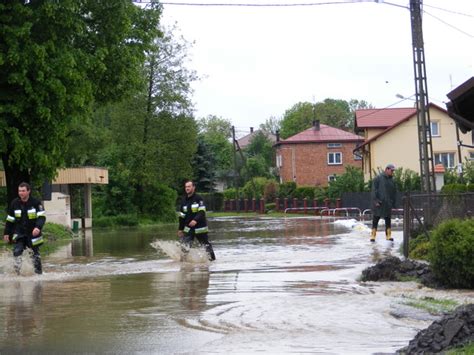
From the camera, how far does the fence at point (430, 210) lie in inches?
603

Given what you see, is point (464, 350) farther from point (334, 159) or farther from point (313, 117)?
point (313, 117)

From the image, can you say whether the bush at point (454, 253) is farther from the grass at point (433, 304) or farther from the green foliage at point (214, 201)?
the green foliage at point (214, 201)

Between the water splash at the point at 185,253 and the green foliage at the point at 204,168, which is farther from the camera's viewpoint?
the green foliage at the point at 204,168

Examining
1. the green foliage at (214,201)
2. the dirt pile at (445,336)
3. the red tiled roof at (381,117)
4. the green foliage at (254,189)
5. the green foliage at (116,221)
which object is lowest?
the dirt pile at (445,336)

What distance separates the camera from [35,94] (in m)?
18.7

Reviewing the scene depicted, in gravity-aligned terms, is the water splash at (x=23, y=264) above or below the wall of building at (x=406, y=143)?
below

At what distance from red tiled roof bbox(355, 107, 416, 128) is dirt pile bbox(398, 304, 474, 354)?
60982mm

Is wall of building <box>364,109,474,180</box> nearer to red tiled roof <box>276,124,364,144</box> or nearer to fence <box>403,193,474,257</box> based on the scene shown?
red tiled roof <box>276,124,364,144</box>

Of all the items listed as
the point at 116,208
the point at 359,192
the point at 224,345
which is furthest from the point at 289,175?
the point at 224,345

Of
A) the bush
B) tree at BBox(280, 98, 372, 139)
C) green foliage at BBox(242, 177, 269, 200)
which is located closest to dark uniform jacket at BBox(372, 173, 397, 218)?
the bush

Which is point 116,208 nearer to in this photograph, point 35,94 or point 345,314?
point 35,94

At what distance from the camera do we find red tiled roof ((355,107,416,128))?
68.5 metres

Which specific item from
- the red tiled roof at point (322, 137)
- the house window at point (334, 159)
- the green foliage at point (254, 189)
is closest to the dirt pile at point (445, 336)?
the green foliage at point (254, 189)

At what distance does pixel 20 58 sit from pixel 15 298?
26.2ft
